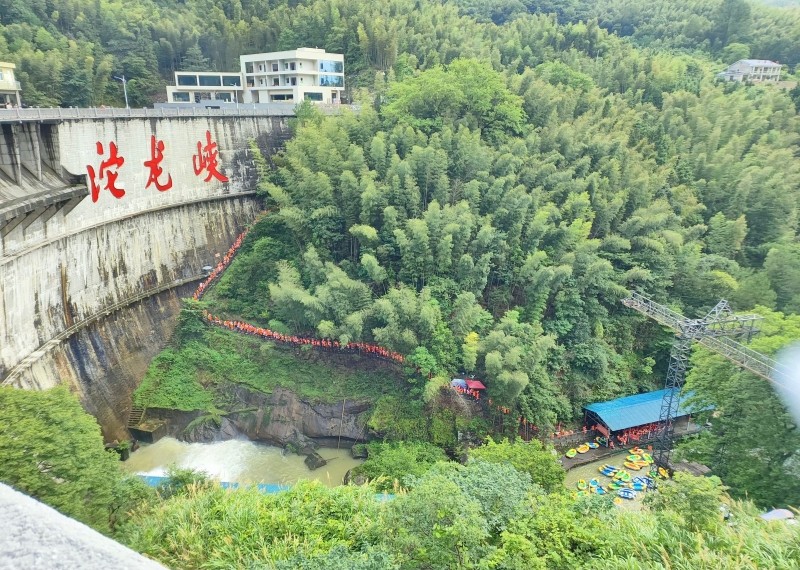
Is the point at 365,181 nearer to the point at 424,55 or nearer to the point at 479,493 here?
the point at 479,493

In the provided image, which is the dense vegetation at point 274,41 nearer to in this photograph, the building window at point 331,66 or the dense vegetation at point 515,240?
the building window at point 331,66

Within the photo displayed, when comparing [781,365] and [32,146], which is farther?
[32,146]

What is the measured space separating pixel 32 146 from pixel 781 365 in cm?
1510

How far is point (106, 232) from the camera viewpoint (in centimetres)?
1331

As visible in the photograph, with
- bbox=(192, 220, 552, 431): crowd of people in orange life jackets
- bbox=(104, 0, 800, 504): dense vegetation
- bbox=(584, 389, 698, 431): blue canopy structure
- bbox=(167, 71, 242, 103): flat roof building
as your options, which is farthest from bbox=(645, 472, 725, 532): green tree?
bbox=(167, 71, 242, 103): flat roof building

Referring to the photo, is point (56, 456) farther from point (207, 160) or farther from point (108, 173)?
point (207, 160)

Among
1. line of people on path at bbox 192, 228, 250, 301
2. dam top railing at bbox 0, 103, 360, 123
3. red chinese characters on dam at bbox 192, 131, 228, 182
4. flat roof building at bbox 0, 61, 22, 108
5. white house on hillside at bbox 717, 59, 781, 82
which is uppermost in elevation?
white house on hillside at bbox 717, 59, 781, 82

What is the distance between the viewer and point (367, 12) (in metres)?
26.8

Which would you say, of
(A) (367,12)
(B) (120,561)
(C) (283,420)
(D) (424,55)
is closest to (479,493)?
(B) (120,561)

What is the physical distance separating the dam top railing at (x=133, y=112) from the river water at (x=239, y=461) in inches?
302

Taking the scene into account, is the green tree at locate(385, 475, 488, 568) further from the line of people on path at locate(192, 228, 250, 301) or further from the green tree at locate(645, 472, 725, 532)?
the line of people on path at locate(192, 228, 250, 301)

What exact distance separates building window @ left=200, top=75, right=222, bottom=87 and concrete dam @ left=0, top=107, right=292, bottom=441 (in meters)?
11.4

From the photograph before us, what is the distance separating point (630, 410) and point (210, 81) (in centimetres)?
2489

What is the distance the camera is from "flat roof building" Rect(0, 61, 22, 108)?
1909 cm
